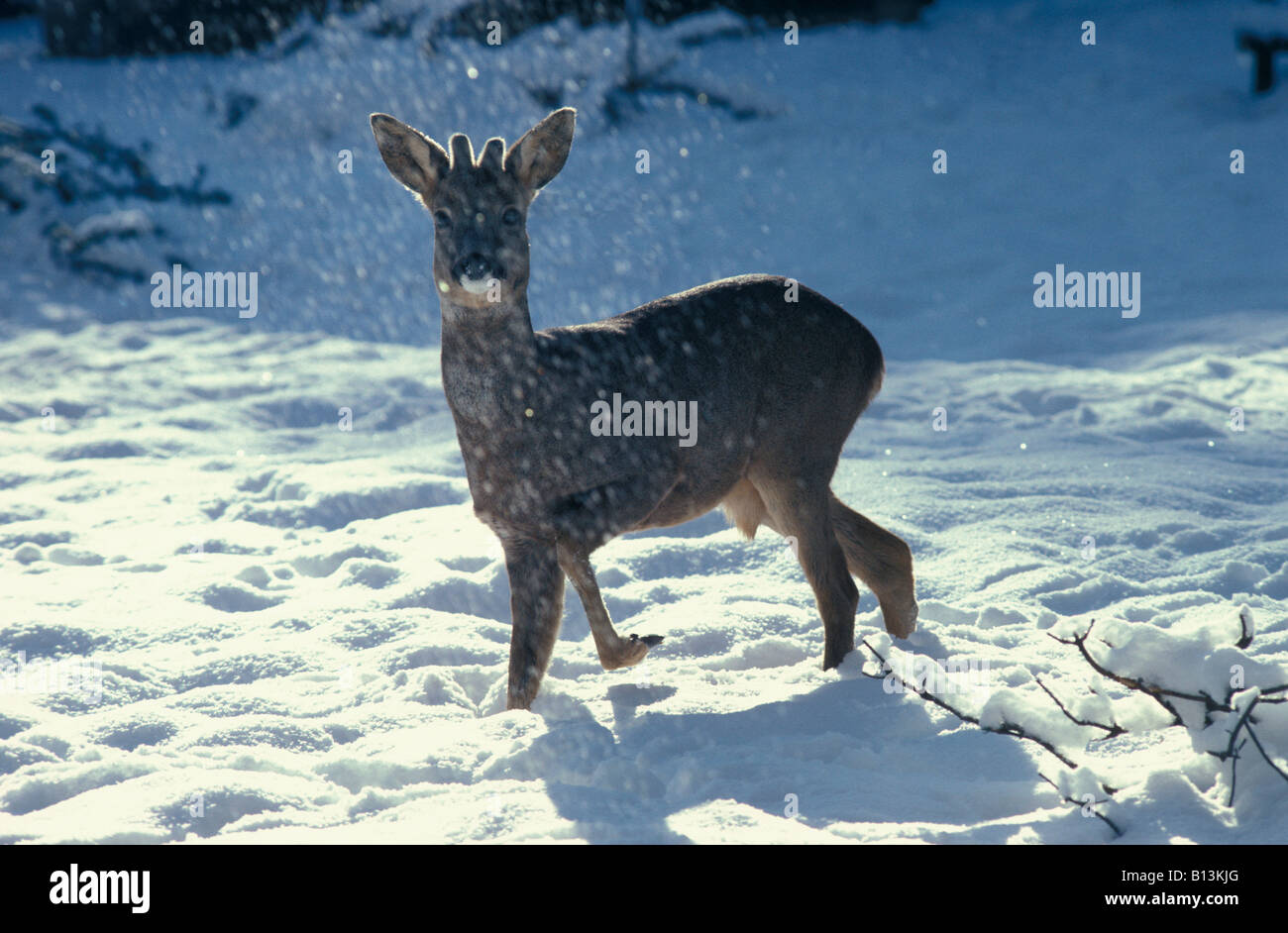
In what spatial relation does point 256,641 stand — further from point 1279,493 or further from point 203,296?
point 203,296

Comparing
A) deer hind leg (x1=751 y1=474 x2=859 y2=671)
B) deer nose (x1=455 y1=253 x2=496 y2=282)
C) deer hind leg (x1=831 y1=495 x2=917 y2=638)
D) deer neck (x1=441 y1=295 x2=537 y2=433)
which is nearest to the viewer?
deer nose (x1=455 y1=253 x2=496 y2=282)

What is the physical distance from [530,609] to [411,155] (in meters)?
1.70

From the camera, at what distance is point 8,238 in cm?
1382

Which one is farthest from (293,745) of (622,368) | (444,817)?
(622,368)

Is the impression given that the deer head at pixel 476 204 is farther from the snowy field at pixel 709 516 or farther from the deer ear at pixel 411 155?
the snowy field at pixel 709 516

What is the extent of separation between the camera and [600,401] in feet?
15.4

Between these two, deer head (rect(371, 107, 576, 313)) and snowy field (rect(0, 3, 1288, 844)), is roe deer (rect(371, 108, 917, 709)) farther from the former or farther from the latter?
snowy field (rect(0, 3, 1288, 844))

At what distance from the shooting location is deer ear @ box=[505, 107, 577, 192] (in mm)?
4641

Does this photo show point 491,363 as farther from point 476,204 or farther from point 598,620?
point 598,620

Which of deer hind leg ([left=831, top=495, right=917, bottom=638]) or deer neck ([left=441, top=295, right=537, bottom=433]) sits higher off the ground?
deer neck ([left=441, top=295, right=537, bottom=433])

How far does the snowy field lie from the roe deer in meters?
0.44

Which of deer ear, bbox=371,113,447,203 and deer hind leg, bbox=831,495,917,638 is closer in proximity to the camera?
deer ear, bbox=371,113,447,203

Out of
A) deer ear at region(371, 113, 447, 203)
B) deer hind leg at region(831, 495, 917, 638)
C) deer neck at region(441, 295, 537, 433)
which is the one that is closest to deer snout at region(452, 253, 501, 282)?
deer neck at region(441, 295, 537, 433)
